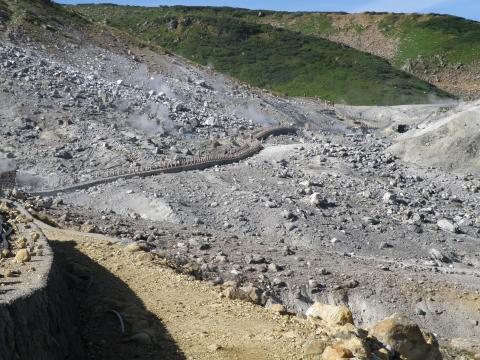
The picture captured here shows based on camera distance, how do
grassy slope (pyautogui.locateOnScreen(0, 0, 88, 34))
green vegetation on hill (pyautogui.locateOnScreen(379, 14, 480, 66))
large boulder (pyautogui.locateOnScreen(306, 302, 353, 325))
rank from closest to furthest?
1. large boulder (pyautogui.locateOnScreen(306, 302, 353, 325))
2. grassy slope (pyautogui.locateOnScreen(0, 0, 88, 34))
3. green vegetation on hill (pyautogui.locateOnScreen(379, 14, 480, 66))

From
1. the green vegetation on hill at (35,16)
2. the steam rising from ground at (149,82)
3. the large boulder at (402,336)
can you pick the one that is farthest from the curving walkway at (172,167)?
the green vegetation on hill at (35,16)

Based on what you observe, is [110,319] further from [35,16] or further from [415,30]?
[415,30]

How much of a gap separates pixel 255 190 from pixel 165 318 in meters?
14.8

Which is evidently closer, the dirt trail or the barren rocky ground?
the dirt trail

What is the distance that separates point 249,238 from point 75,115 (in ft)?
44.1

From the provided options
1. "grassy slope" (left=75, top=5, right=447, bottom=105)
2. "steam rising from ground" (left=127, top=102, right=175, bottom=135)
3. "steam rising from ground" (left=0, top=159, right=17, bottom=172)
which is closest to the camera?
"steam rising from ground" (left=0, top=159, right=17, bottom=172)

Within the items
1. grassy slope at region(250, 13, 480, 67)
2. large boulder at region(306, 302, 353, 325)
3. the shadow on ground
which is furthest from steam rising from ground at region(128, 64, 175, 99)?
grassy slope at region(250, 13, 480, 67)

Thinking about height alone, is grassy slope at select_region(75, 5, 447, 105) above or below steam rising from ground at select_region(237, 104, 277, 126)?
above

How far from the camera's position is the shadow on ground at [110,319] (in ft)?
29.9

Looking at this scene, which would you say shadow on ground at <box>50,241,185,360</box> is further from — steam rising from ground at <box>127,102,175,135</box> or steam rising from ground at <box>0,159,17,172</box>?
steam rising from ground at <box>127,102,175,135</box>

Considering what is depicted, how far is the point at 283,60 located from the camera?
77.8 metres

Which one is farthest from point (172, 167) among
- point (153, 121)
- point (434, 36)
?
point (434, 36)

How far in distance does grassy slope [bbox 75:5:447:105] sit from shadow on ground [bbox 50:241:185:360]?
5316cm

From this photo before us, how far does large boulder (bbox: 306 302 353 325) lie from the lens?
394 inches
